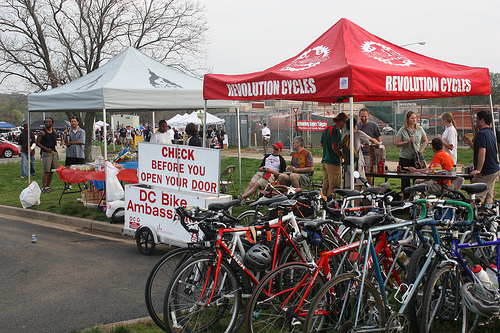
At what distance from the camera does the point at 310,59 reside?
348 inches

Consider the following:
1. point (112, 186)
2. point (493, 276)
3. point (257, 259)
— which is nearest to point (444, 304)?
point (493, 276)

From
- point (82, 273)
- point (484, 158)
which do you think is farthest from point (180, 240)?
point (484, 158)

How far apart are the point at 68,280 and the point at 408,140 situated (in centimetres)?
722

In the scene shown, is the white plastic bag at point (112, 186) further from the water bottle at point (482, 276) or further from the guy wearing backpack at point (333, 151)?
the water bottle at point (482, 276)

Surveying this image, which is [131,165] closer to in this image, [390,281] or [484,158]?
[484,158]

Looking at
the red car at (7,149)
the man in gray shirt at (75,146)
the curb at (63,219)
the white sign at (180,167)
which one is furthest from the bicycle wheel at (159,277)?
the red car at (7,149)

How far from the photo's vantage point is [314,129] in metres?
27.6

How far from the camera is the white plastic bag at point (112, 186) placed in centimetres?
987

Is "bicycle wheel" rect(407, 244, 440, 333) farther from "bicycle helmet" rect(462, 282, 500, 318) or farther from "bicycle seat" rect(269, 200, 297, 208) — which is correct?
"bicycle seat" rect(269, 200, 297, 208)

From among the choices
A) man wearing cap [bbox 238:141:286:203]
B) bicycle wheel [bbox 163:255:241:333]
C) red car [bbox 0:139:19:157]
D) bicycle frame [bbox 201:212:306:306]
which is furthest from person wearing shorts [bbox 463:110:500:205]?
red car [bbox 0:139:19:157]

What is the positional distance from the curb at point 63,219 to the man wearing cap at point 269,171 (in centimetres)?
276

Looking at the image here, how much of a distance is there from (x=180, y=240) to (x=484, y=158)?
4954mm

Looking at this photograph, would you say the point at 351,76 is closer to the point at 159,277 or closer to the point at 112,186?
the point at 159,277

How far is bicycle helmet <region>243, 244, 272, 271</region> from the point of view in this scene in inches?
167
